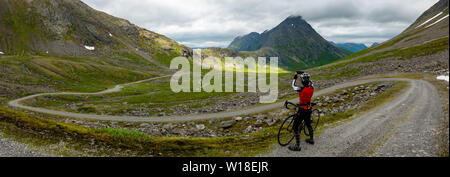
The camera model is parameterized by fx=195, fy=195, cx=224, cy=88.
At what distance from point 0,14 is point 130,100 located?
22711 centimetres

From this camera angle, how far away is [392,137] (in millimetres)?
10109

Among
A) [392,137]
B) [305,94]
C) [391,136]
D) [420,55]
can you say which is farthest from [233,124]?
[392,137]

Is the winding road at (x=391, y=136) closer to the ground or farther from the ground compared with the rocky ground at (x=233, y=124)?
farther from the ground

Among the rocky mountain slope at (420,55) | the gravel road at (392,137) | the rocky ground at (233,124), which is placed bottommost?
the rocky ground at (233,124)

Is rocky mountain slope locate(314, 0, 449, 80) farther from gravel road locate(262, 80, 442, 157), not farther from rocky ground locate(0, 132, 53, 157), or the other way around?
rocky ground locate(0, 132, 53, 157)

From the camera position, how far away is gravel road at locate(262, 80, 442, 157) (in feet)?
25.7

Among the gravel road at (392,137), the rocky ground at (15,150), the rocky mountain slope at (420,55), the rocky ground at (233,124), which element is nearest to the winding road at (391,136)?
the gravel road at (392,137)

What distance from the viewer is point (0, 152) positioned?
1041 centimetres

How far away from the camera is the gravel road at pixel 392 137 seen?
7.85 meters

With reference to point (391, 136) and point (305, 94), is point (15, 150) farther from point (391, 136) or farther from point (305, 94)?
point (391, 136)

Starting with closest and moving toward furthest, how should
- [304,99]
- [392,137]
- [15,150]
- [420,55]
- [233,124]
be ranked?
[392,137]
[304,99]
[15,150]
[420,55]
[233,124]

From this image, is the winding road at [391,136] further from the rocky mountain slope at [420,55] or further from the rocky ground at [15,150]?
the rocky ground at [15,150]

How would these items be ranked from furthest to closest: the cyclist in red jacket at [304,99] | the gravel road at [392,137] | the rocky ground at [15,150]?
the rocky ground at [15,150] → the cyclist in red jacket at [304,99] → the gravel road at [392,137]
